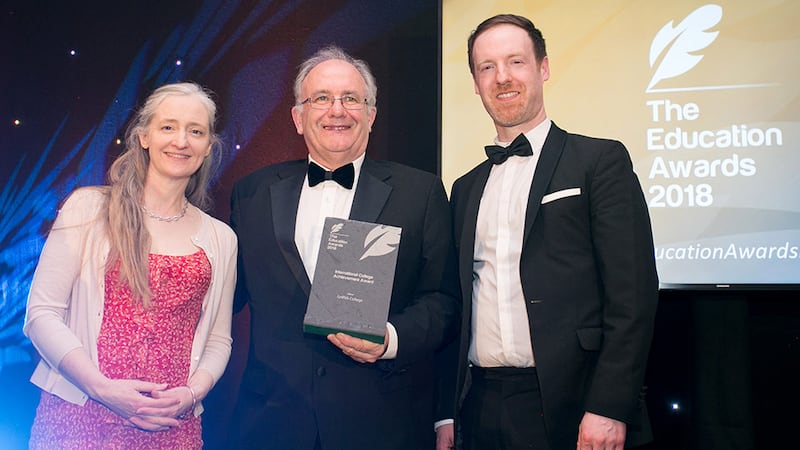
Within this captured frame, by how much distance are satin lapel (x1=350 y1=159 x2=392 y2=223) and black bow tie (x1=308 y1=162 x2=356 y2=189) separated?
0.12 feet

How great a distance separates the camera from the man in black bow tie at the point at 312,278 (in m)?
2.17

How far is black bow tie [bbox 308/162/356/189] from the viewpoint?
7.89 ft

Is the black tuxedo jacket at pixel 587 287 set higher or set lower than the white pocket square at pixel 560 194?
lower

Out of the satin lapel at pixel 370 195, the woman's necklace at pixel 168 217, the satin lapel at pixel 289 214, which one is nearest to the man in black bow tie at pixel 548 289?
the satin lapel at pixel 370 195

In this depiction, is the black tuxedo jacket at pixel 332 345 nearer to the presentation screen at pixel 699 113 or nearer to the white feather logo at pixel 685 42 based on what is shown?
the presentation screen at pixel 699 113

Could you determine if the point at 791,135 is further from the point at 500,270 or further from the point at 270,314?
the point at 270,314

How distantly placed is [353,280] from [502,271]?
524mm

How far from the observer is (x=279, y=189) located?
94.7 inches

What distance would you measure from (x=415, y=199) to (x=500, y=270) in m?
0.37

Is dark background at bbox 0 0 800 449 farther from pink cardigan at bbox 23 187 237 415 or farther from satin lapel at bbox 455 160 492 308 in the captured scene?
pink cardigan at bbox 23 187 237 415

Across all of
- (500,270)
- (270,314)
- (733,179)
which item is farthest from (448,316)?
(733,179)

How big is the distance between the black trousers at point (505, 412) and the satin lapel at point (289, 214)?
64 centimetres

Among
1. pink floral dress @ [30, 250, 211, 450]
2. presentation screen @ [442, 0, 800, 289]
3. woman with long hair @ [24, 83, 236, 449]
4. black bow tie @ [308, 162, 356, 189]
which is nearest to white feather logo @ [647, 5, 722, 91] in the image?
presentation screen @ [442, 0, 800, 289]

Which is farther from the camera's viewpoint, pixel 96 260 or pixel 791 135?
pixel 791 135
